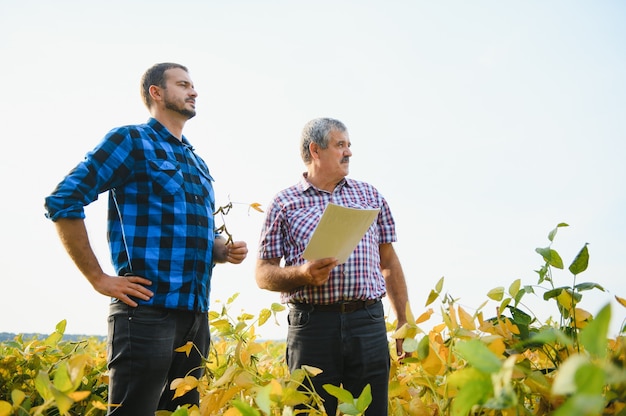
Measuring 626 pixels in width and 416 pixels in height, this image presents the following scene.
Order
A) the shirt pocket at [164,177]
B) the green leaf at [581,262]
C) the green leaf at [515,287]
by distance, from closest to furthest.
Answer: the green leaf at [581,262], the green leaf at [515,287], the shirt pocket at [164,177]

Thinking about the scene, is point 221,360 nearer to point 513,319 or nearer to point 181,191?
point 181,191

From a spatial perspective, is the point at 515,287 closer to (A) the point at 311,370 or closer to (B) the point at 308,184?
(A) the point at 311,370

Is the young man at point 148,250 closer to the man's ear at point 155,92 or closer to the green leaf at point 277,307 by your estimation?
the man's ear at point 155,92

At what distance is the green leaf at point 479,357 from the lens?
50 centimetres

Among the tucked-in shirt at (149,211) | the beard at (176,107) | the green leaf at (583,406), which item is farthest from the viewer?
the beard at (176,107)

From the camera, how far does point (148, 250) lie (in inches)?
77.9

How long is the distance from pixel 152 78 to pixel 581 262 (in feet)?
7.06

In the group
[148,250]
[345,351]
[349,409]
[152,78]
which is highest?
[152,78]

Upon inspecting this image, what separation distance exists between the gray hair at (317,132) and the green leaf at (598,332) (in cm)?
221

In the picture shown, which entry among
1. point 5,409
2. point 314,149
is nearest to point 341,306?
point 314,149

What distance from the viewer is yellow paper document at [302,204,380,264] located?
6.39 ft

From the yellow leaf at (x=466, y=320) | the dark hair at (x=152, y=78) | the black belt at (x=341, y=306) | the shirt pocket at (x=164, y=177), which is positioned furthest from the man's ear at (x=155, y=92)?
the yellow leaf at (x=466, y=320)

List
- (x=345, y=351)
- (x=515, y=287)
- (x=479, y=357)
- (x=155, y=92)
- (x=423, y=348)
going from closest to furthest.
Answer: (x=479, y=357) < (x=423, y=348) < (x=515, y=287) < (x=345, y=351) < (x=155, y=92)

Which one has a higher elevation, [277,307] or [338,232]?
[338,232]
